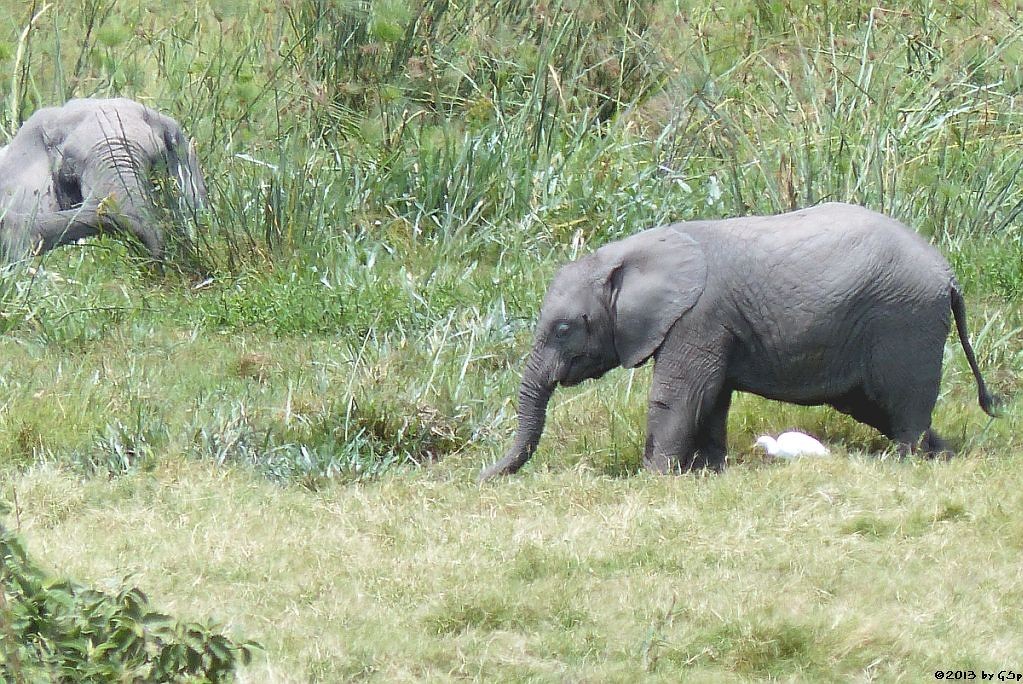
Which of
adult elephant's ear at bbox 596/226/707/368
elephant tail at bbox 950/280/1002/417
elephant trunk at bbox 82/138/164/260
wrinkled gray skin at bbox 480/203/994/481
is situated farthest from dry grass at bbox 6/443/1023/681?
elephant trunk at bbox 82/138/164/260

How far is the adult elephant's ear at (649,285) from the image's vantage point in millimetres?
6496

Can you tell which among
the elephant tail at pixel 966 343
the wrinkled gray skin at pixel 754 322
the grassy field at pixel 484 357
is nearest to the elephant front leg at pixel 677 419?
the wrinkled gray skin at pixel 754 322

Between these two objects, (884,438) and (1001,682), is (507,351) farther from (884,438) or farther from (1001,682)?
(1001,682)

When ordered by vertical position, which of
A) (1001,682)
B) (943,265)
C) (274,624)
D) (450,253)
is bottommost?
(450,253)

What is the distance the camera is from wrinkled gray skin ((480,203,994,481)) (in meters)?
6.38

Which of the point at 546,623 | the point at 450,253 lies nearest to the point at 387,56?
the point at 450,253

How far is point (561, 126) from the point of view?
10773 mm

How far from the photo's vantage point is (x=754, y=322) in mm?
6465

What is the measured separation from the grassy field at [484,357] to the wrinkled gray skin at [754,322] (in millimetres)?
269

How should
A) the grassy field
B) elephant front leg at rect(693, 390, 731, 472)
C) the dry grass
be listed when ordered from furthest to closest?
1. elephant front leg at rect(693, 390, 731, 472)
2. the grassy field
3. the dry grass

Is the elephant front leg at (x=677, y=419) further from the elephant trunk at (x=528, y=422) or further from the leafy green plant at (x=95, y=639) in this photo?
the leafy green plant at (x=95, y=639)

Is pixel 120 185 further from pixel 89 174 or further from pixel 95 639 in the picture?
pixel 95 639

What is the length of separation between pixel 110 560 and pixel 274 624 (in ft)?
3.00

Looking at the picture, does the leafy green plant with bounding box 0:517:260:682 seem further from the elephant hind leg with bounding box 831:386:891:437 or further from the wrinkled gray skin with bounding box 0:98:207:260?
the wrinkled gray skin with bounding box 0:98:207:260
